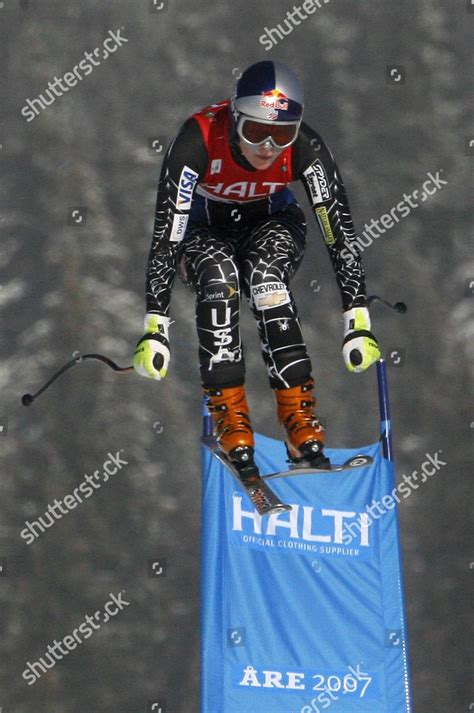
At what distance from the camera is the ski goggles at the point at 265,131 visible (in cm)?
454

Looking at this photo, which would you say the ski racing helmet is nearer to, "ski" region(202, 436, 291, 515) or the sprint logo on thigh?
the sprint logo on thigh

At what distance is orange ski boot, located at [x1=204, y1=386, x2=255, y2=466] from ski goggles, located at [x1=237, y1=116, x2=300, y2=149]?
3.04 ft

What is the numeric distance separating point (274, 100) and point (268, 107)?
35 mm

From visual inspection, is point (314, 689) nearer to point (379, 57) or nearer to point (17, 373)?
point (17, 373)

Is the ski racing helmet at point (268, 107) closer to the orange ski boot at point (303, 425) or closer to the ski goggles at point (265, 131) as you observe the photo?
the ski goggles at point (265, 131)

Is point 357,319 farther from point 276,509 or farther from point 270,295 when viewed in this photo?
point 276,509

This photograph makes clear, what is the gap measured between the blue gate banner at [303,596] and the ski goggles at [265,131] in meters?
1.32

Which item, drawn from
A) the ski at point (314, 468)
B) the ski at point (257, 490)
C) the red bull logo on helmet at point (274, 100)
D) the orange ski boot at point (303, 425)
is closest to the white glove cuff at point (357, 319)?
the orange ski boot at point (303, 425)

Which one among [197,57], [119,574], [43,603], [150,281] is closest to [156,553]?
[119,574]

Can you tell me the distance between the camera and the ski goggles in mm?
4539

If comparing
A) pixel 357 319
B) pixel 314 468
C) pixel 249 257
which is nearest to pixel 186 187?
pixel 249 257

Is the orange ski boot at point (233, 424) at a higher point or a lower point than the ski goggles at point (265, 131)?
lower

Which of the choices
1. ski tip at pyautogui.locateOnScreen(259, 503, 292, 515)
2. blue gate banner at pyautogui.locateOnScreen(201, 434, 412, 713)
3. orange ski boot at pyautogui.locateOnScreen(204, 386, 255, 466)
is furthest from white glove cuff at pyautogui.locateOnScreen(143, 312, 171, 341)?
ski tip at pyautogui.locateOnScreen(259, 503, 292, 515)

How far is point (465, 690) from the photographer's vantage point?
6605mm
